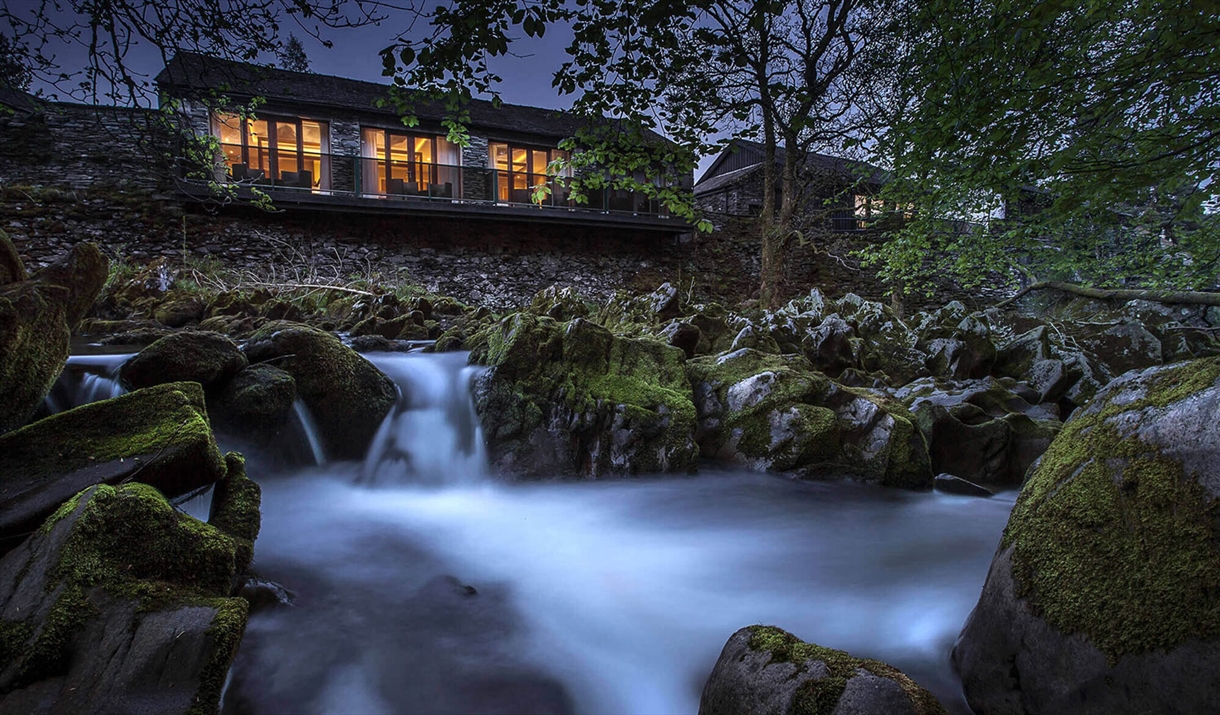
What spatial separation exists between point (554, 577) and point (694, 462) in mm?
2121

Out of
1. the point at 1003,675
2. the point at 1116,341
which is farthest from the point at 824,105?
the point at 1003,675

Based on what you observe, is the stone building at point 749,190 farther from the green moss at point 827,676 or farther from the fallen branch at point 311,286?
the green moss at point 827,676

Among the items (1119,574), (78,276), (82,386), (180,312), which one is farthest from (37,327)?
(180,312)

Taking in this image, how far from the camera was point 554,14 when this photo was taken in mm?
3348

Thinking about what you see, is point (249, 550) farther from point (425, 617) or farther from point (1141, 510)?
point (1141, 510)

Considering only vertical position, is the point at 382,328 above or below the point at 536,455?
above

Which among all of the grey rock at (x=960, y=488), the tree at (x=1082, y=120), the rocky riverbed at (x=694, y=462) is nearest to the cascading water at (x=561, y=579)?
the grey rock at (x=960, y=488)

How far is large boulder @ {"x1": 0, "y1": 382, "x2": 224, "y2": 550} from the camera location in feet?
8.25

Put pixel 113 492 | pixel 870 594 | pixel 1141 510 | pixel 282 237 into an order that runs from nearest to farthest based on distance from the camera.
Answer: pixel 1141 510 → pixel 113 492 → pixel 870 594 → pixel 282 237

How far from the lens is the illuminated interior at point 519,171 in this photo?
20312 mm

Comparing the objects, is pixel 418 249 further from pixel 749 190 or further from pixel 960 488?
pixel 960 488

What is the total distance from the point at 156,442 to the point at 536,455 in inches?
120

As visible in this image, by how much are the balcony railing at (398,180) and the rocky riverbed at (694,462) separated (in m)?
11.1

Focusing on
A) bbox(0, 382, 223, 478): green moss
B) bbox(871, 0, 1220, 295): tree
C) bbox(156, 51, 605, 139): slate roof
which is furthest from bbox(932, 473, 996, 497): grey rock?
bbox(156, 51, 605, 139): slate roof
